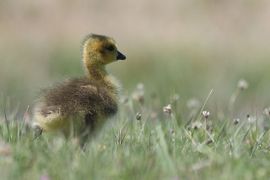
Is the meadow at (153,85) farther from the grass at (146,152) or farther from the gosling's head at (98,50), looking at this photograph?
the gosling's head at (98,50)

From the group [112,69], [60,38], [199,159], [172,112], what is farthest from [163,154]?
[60,38]

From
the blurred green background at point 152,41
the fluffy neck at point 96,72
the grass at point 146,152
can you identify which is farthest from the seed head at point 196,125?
the blurred green background at point 152,41

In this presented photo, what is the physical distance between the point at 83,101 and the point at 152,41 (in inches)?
268

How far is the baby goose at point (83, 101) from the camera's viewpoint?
Result: 5254mm

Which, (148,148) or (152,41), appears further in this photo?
(152,41)

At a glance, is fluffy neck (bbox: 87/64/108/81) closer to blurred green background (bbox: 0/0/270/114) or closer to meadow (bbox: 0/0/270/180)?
meadow (bbox: 0/0/270/180)

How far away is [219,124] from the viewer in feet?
19.7

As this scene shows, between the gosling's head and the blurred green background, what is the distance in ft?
12.9

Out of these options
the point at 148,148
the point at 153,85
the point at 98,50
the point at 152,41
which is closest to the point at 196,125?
the point at 148,148

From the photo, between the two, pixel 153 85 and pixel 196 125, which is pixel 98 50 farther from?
pixel 153 85

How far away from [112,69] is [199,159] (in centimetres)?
646

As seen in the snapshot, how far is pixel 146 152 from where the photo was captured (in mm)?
4836

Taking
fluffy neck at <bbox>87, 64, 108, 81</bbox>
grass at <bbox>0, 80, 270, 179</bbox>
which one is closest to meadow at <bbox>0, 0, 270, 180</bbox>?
grass at <bbox>0, 80, 270, 179</bbox>

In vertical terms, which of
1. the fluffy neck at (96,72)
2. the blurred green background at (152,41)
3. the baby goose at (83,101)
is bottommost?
the blurred green background at (152,41)
